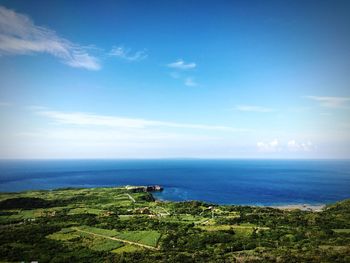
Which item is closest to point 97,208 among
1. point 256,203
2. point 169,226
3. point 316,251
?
point 169,226

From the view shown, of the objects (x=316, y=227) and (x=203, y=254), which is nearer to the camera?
(x=203, y=254)

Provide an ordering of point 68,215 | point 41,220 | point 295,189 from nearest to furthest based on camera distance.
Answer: point 41,220 → point 68,215 → point 295,189

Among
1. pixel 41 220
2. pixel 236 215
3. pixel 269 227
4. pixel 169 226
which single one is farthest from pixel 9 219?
pixel 269 227

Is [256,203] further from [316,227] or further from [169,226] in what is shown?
[169,226]

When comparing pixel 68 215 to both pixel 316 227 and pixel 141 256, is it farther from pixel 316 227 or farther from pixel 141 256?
pixel 316 227

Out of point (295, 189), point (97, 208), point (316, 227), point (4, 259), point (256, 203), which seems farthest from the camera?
point (295, 189)

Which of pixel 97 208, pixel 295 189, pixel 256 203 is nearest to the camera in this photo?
pixel 97 208
